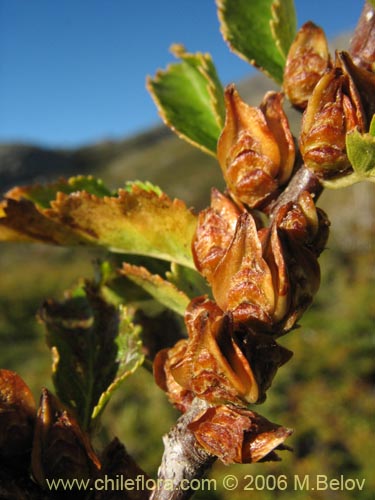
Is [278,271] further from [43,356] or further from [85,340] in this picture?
[43,356]

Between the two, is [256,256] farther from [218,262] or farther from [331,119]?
[331,119]

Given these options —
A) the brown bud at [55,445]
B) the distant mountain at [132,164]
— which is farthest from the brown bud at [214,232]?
the distant mountain at [132,164]

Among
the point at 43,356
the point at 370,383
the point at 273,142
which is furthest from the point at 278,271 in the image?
the point at 43,356

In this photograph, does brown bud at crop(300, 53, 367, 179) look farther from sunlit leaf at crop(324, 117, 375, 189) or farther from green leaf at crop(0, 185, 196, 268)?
green leaf at crop(0, 185, 196, 268)

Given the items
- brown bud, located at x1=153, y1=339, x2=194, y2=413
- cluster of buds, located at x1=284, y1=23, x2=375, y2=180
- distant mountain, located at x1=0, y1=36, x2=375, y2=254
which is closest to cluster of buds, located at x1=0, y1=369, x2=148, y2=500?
brown bud, located at x1=153, y1=339, x2=194, y2=413

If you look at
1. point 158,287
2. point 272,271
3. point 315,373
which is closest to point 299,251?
point 272,271
